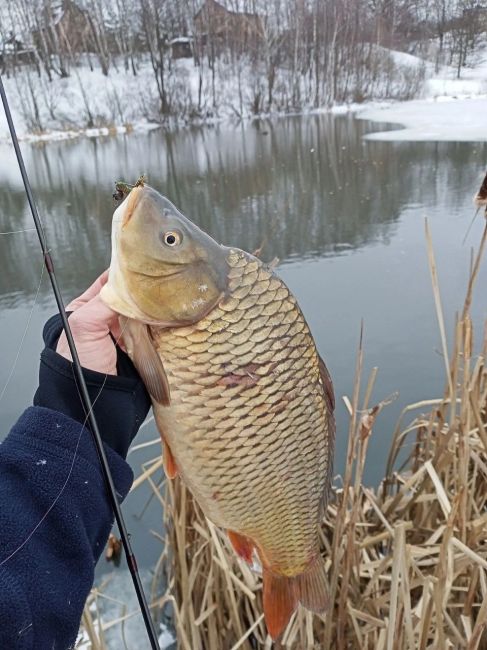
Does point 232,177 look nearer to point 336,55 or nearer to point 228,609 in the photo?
point 228,609

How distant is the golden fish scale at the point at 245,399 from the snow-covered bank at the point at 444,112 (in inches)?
442

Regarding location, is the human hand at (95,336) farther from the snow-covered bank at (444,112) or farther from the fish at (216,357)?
the snow-covered bank at (444,112)

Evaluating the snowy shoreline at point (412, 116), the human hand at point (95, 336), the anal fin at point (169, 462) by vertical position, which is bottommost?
the snowy shoreline at point (412, 116)

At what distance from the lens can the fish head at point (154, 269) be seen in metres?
0.90

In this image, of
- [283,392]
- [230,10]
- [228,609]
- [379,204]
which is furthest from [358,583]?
[230,10]

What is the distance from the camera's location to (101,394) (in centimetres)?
94

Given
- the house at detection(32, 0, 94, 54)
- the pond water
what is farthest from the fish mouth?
the house at detection(32, 0, 94, 54)

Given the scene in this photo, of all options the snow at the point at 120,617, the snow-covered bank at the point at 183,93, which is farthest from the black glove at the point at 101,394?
the snow-covered bank at the point at 183,93

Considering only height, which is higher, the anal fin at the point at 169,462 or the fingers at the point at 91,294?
the fingers at the point at 91,294

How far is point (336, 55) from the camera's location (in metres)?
24.5

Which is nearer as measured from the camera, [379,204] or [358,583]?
[358,583]

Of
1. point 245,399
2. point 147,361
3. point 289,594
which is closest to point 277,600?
point 289,594

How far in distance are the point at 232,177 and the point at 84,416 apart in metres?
8.65

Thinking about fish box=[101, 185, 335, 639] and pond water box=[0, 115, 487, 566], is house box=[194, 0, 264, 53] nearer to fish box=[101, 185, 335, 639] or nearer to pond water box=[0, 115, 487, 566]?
pond water box=[0, 115, 487, 566]
